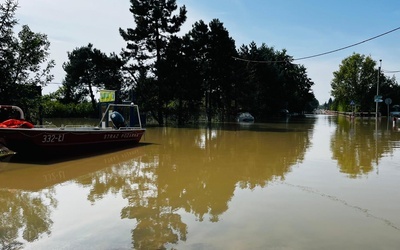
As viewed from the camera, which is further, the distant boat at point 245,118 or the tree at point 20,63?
the distant boat at point 245,118

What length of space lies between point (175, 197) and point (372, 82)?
74707 millimetres

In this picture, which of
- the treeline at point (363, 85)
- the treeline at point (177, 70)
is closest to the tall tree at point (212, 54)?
the treeline at point (177, 70)

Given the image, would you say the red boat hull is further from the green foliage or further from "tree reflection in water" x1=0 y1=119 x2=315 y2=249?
the green foliage

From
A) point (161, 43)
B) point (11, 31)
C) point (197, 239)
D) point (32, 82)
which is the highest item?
point (161, 43)

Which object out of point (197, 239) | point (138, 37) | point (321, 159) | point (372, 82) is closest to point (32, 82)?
point (321, 159)

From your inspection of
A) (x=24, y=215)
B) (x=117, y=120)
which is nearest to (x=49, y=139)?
(x=117, y=120)

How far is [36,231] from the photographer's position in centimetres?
565

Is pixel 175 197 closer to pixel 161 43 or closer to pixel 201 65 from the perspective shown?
pixel 161 43

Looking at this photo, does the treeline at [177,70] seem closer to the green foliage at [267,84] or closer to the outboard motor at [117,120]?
the green foliage at [267,84]

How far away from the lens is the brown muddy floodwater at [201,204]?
17.4 ft

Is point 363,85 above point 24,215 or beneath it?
above

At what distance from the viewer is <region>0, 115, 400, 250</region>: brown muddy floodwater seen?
529 centimetres

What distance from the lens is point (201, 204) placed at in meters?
7.27

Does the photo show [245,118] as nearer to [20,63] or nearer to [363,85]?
[20,63]
